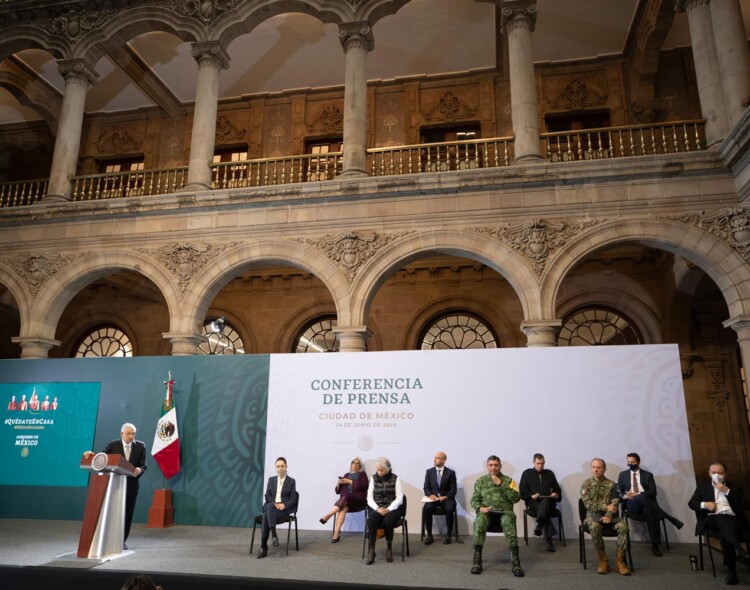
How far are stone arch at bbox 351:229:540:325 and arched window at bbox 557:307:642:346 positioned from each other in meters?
3.96

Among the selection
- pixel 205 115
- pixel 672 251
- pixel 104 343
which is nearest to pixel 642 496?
pixel 672 251

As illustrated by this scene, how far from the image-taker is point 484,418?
7965 millimetres

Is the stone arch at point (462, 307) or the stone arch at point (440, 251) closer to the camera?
the stone arch at point (440, 251)

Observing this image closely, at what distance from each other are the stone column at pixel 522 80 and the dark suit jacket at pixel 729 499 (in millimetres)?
5634

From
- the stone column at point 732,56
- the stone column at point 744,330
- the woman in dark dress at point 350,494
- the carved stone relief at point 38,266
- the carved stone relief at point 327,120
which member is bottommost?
the woman in dark dress at point 350,494

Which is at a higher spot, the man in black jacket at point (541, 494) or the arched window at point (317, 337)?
the arched window at point (317, 337)

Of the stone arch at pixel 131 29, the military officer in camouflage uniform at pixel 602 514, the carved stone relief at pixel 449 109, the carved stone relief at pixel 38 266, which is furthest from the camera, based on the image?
the carved stone relief at pixel 449 109

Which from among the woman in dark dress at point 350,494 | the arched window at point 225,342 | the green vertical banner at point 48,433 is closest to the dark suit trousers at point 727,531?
the woman in dark dress at point 350,494

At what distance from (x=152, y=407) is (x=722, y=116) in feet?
33.2

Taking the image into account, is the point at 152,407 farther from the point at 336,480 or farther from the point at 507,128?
the point at 507,128

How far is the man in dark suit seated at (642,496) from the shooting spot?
669 cm

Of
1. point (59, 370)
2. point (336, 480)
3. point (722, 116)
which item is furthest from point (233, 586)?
point (722, 116)

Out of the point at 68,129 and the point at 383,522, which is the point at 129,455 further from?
the point at 68,129

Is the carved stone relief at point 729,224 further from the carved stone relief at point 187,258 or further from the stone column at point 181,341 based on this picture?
the stone column at point 181,341
